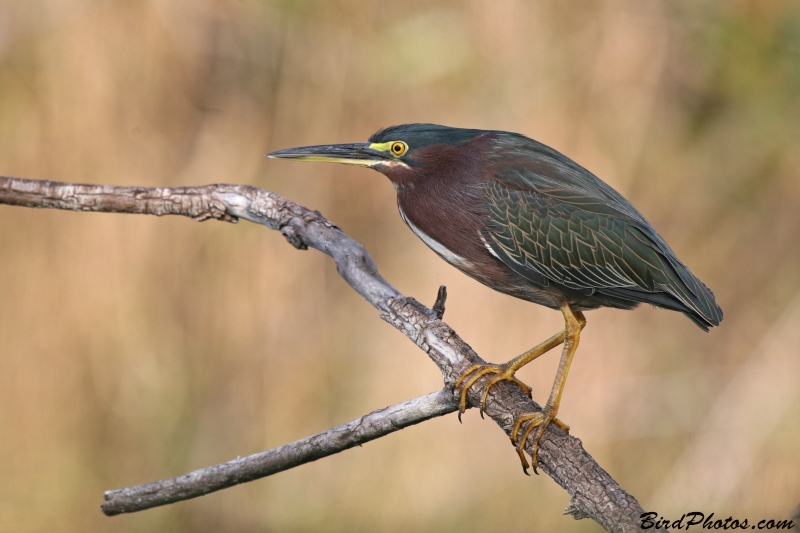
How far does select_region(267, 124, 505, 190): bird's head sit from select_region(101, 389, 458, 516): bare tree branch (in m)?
0.98

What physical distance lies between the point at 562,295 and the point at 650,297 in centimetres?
32

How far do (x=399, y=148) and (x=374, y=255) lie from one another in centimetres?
209

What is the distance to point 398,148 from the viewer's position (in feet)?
9.44

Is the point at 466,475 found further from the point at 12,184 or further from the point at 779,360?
the point at 12,184

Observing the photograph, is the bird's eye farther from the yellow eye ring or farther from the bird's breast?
the bird's breast

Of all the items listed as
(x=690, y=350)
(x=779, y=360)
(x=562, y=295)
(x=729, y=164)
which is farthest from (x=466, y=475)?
(x=729, y=164)

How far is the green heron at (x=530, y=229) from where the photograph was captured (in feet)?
8.80

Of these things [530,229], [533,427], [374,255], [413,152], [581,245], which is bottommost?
[533,427]

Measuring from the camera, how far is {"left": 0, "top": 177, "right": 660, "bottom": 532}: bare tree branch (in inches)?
78.5

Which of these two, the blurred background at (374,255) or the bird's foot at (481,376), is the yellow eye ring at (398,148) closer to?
the bird's foot at (481,376)

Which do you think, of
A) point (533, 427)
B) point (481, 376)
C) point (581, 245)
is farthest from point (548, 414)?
point (581, 245)

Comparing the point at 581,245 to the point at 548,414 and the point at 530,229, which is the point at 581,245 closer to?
the point at 530,229

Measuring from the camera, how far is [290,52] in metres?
4.77

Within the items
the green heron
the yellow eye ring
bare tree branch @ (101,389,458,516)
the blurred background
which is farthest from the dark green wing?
the blurred background
